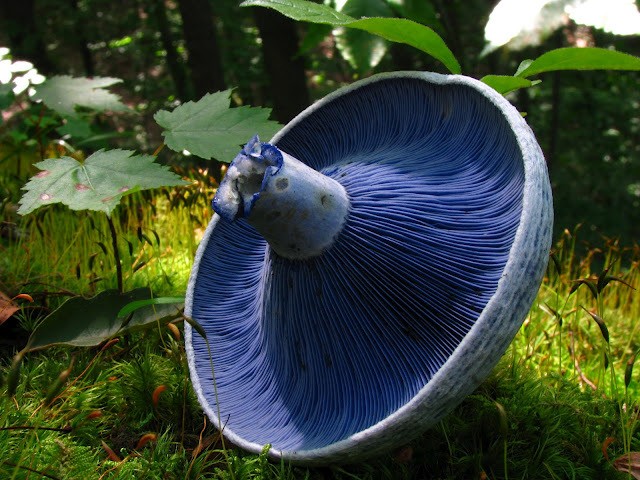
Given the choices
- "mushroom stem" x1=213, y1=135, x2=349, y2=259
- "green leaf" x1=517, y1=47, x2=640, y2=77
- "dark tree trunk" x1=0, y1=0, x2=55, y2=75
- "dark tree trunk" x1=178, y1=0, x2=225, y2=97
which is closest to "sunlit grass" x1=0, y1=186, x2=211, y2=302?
"mushroom stem" x1=213, y1=135, x2=349, y2=259

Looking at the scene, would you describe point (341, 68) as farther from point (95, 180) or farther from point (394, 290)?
point (394, 290)

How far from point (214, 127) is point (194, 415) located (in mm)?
785

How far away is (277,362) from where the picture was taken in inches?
Answer: 58.2

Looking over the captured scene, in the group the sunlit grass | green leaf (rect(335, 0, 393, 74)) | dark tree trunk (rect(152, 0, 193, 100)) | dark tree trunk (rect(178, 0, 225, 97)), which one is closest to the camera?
the sunlit grass

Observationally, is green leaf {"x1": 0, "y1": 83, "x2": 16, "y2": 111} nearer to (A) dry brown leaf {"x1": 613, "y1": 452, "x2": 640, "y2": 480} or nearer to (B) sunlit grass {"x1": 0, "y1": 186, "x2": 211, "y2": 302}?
(B) sunlit grass {"x1": 0, "y1": 186, "x2": 211, "y2": 302}

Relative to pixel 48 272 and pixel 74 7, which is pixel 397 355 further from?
pixel 74 7

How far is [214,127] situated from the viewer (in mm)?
1878

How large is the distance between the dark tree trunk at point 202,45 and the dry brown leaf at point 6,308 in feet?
8.21

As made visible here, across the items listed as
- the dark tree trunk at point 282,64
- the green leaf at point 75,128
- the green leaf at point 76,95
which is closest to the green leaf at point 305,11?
the green leaf at point 76,95

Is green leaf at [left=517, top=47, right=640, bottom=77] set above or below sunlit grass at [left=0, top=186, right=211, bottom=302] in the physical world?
above

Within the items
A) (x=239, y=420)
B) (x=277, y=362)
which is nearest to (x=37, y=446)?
(x=239, y=420)

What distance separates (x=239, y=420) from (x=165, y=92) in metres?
5.23

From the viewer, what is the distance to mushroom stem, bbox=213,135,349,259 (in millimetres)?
1290

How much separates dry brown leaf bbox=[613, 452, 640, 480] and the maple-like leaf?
3.74 feet
